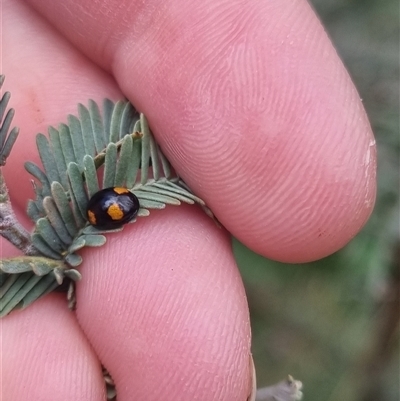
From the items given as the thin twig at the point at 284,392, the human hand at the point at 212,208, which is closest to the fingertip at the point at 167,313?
the human hand at the point at 212,208

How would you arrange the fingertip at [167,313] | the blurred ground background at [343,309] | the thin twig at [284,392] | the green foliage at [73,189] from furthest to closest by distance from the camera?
the blurred ground background at [343,309] → the thin twig at [284,392] → the green foliage at [73,189] → the fingertip at [167,313]

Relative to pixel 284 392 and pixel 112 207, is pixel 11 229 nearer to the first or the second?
pixel 112 207

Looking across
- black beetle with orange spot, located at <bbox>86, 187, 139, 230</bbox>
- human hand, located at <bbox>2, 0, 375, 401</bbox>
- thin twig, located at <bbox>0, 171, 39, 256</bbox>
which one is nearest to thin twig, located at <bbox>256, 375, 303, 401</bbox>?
human hand, located at <bbox>2, 0, 375, 401</bbox>

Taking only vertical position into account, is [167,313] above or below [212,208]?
below

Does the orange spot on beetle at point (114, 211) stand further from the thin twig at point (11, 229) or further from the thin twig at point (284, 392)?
the thin twig at point (284, 392)

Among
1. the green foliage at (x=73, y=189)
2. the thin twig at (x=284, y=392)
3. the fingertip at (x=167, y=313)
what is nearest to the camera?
the fingertip at (x=167, y=313)

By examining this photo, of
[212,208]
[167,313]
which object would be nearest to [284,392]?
[167,313]
